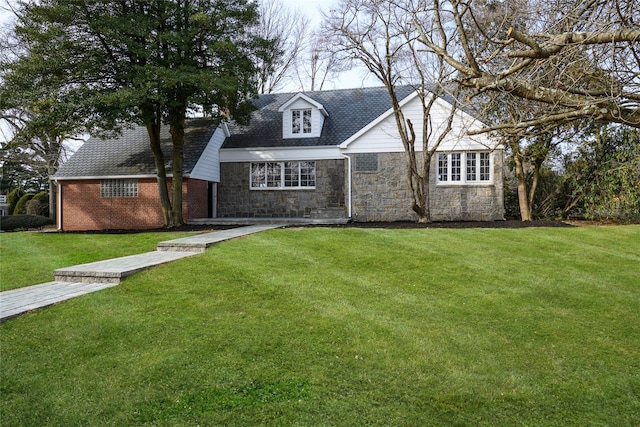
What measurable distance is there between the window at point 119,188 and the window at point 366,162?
9595 millimetres

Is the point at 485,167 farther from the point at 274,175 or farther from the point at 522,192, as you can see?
the point at 274,175

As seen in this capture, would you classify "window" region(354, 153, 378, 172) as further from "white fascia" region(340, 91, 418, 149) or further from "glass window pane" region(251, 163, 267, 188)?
"glass window pane" region(251, 163, 267, 188)

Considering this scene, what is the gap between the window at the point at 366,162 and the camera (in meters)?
17.3

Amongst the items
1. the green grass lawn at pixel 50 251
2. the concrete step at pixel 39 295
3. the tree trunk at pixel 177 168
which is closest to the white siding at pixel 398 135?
the tree trunk at pixel 177 168

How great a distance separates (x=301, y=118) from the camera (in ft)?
64.0

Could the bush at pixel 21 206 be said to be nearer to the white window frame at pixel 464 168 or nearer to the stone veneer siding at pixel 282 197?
the stone veneer siding at pixel 282 197

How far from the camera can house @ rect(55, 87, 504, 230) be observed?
659 inches

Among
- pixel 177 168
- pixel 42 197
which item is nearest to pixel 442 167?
pixel 177 168

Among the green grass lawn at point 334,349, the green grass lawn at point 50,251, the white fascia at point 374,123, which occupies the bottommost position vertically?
the green grass lawn at point 334,349

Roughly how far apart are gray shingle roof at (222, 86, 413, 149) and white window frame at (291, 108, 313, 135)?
45 centimetres

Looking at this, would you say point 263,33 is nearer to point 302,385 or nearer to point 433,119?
point 433,119

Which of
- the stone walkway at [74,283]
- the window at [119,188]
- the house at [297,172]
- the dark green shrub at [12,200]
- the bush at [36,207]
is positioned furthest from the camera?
the dark green shrub at [12,200]

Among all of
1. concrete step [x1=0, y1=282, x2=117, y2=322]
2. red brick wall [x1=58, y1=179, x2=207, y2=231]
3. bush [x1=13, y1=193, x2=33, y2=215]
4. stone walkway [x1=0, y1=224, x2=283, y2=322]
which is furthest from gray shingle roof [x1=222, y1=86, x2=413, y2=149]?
bush [x1=13, y1=193, x2=33, y2=215]

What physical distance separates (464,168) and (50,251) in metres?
14.0
